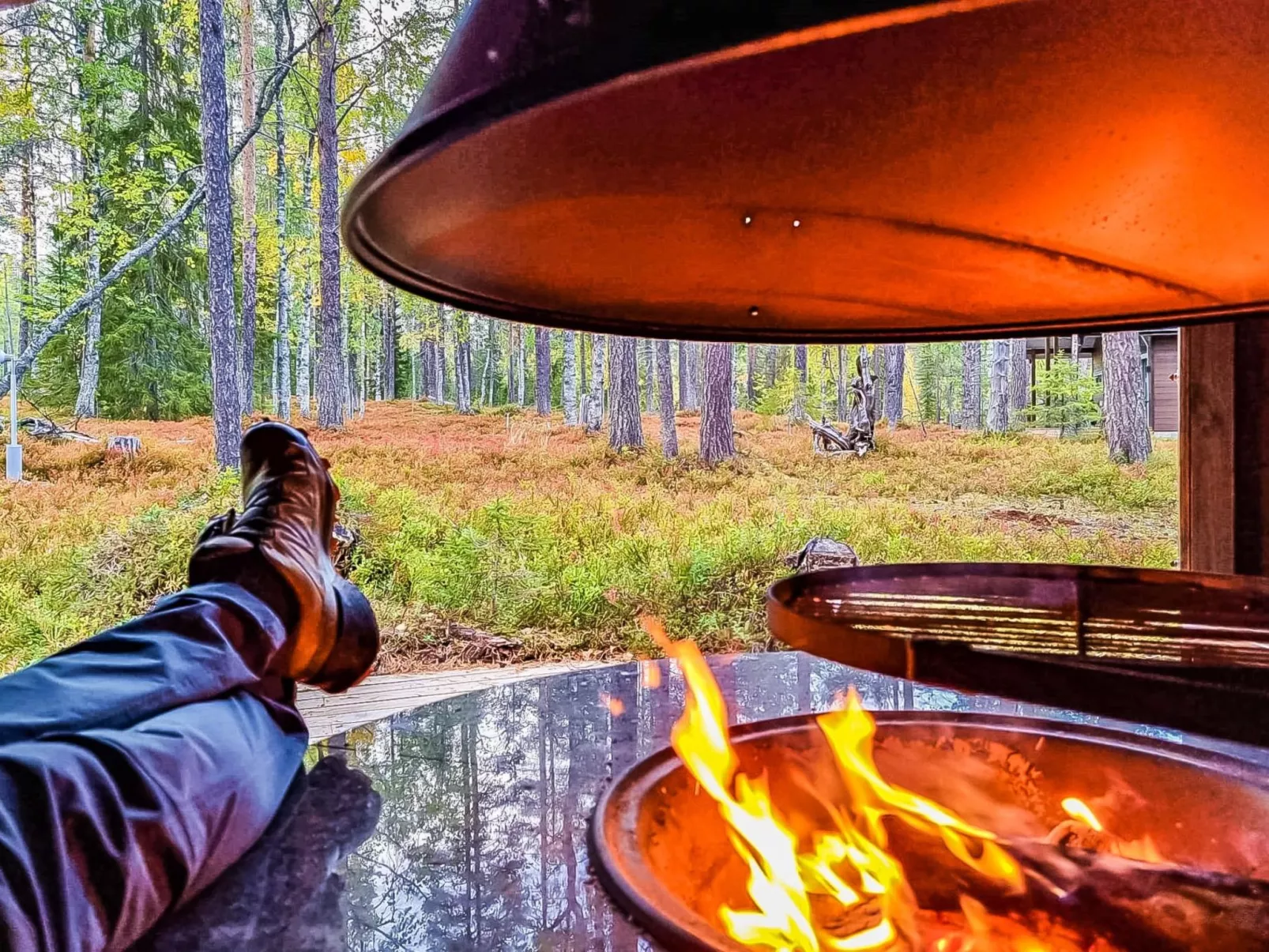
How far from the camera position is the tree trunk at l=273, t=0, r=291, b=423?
9.89 ft

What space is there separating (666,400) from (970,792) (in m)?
3.09

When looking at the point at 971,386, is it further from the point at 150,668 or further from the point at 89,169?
the point at 150,668

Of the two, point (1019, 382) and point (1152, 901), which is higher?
point (1019, 382)

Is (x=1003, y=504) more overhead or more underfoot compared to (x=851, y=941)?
more overhead

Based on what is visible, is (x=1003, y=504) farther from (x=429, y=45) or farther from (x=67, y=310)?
(x=67, y=310)

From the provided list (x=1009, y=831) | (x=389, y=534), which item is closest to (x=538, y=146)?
(x=1009, y=831)

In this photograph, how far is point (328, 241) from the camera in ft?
11.5

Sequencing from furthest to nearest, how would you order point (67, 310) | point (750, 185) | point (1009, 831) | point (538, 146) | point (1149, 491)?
point (1149, 491), point (67, 310), point (1009, 831), point (750, 185), point (538, 146)

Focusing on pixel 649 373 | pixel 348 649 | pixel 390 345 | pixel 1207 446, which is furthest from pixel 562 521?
pixel 390 345

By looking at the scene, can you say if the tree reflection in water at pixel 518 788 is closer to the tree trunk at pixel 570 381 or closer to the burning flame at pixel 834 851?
the burning flame at pixel 834 851

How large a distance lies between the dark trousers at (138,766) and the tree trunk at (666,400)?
286 cm

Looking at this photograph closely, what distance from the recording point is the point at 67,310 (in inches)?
105

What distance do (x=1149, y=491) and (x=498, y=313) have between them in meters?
3.29

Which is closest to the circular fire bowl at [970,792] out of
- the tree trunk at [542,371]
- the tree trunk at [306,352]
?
the tree trunk at [542,371]
